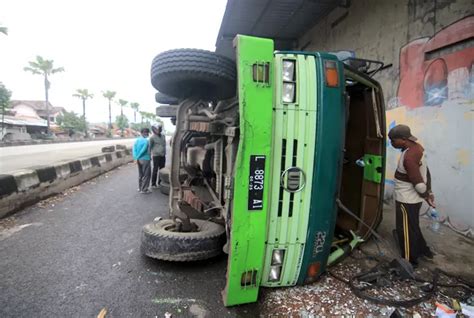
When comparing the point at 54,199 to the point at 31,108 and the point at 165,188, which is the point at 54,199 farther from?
the point at 31,108

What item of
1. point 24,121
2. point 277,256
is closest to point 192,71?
point 277,256

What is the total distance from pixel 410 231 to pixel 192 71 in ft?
9.60

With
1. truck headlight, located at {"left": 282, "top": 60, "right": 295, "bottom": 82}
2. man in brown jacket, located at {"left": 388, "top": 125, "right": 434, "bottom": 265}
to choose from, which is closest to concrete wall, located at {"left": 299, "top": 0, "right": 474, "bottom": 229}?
man in brown jacket, located at {"left": 388, "top": 125, "right": 434, "bottom": 265}

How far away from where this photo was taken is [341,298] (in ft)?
8.06

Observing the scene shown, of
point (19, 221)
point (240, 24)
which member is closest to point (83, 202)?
point (19, 221)

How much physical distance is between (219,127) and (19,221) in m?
3.80

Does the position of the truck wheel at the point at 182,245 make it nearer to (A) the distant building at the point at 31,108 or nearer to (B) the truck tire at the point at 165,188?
(B) the truck tire at the point at 165,188

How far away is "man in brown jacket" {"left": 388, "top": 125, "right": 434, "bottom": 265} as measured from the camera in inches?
121

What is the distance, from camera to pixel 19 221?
4434 mm

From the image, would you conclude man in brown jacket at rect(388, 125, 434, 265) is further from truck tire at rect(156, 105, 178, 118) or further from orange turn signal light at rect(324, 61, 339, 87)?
truck tire at rect(156, 105, 178, 118)

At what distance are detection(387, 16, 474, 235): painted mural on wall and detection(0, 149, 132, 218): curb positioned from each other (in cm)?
699

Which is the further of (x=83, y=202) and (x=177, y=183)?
(x=83, y=202)

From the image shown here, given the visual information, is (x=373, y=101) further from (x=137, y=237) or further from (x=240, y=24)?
(x=240, y=24)

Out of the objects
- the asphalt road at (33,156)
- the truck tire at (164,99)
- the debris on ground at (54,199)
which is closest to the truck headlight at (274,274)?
the truck tire at (164,99)
